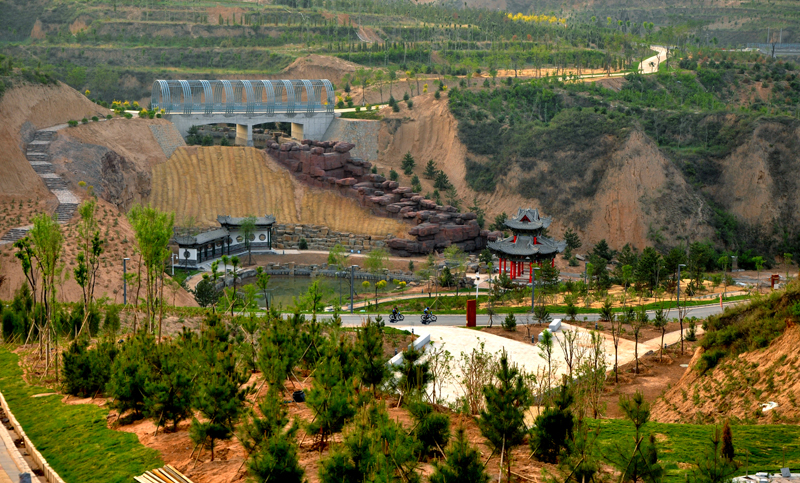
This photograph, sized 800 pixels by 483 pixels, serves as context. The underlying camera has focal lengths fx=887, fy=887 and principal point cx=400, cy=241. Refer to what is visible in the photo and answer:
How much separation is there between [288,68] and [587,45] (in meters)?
45.4

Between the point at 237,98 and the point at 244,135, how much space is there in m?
5.28

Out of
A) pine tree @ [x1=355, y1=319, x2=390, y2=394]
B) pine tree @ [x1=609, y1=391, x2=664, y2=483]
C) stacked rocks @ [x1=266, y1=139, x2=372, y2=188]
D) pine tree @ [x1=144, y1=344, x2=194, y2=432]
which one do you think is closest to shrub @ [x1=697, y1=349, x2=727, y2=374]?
pine tree @ [x1=355, y1=319, x2=390, y2=394]

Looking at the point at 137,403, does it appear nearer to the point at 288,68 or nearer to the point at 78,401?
the point at 78,401

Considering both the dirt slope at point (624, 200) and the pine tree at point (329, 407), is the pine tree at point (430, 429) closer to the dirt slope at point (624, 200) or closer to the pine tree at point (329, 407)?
the pine tree at point (329, 407)

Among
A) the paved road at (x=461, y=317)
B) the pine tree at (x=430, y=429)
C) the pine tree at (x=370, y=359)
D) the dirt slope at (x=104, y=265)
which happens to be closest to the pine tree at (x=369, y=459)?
the pine tree at (x=430, y=429)

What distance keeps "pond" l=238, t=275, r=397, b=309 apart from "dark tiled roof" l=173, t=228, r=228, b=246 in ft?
16.0

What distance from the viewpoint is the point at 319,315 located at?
52.5 m

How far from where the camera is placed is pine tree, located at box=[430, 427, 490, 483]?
18.6m

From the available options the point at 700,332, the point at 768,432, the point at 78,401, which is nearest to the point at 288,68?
the point at 700,332

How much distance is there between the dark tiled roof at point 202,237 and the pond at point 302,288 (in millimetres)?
4889

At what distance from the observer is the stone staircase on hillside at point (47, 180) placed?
60.8m

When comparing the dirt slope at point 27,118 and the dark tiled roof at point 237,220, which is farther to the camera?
the dark tiled roof at point 237,220

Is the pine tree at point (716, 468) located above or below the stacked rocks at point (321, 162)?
below

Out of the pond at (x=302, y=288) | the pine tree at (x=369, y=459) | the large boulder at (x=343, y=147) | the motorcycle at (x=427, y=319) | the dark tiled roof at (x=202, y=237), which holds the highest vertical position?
the large boulder at (x=343, y=147)
